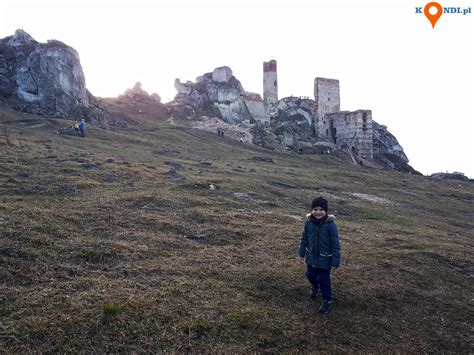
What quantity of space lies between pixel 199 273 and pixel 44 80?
6468 centimetres

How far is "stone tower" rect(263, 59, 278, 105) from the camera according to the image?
104 meters

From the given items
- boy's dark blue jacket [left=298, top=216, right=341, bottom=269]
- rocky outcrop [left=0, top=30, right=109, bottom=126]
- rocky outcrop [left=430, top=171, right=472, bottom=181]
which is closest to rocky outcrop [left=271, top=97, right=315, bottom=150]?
rocky outcrop [left=430, top=171, right=472, bottom=181]

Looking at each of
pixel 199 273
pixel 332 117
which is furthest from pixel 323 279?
pixel 332 117

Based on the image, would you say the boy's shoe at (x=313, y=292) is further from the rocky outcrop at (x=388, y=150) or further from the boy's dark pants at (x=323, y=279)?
the rocky outcrop at (x=388, y=150)

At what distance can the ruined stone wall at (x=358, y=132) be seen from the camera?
94.5 metres

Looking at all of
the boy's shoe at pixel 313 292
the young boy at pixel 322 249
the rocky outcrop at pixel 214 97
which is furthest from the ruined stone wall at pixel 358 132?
the young boy at pixel 322 249

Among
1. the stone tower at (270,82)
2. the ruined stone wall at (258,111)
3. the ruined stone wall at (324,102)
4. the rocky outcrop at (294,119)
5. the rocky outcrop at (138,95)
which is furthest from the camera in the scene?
the stone tower at (270,82)

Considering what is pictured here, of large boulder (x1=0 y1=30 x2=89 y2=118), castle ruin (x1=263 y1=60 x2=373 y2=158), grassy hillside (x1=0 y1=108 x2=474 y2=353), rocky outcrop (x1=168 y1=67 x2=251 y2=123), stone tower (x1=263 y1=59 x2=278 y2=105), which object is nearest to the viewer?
grassy hillside (x1=0 y1=108 x2=474 y2=353)

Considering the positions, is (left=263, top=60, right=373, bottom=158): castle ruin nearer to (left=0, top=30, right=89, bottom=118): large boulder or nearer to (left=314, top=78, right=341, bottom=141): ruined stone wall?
(left=314, top=78, right=341, bottom=141): ruined stone wall

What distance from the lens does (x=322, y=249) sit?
35.1 ft

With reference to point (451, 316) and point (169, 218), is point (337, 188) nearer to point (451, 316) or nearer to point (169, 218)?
point (169, 218)

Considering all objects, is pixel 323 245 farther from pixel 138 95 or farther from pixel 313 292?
pixel 138 95

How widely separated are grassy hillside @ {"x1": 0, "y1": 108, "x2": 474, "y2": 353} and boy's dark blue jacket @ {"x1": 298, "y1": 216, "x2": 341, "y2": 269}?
121cm

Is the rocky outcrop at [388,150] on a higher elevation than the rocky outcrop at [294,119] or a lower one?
lower
